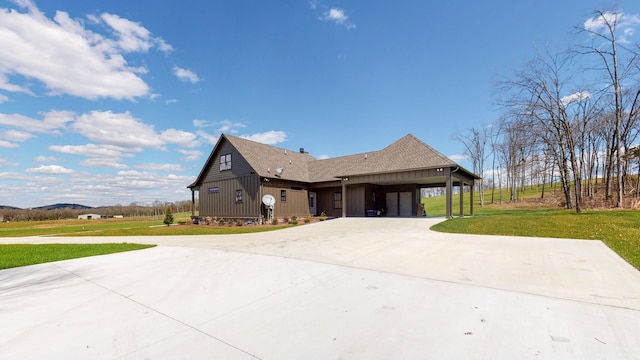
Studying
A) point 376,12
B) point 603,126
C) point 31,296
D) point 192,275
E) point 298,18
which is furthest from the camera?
point 603,126

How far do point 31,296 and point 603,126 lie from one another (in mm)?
39307

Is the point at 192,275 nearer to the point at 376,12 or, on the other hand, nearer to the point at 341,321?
the point at 341,321

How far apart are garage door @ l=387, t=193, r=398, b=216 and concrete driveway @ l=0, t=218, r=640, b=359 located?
52.1 ft

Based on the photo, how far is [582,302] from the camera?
361cm

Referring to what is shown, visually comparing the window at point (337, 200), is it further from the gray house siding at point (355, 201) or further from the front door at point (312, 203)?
the front door at point (312, 203)

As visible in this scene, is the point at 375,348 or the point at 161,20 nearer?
the point at 375,348

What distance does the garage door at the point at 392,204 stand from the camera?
22.4 metres

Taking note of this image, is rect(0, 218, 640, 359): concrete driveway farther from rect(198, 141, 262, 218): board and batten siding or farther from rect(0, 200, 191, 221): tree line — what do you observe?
rect(0, 200, 191, 221): tree line

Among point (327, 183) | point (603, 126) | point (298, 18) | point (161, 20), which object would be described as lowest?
point (327, 183)

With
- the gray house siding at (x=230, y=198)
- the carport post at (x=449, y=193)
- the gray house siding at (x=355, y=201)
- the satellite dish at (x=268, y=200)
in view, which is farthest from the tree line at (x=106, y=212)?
the carport post at (x=449, y=193)

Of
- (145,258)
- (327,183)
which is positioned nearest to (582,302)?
(145,258)

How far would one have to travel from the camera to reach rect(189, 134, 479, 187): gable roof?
1716 centimetres

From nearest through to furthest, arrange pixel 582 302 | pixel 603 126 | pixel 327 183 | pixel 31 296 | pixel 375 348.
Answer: pixel 375 348, pixel 582 302, pixel 31 296, pixel 327 183, pixel 603 126

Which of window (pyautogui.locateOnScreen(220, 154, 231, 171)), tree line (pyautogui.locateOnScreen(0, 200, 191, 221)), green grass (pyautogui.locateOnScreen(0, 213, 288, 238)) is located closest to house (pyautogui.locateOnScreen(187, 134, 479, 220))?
window (pyautogui.locateOnScreen(220, 154, 231, 171))
